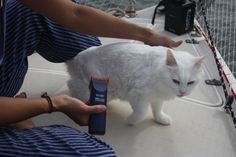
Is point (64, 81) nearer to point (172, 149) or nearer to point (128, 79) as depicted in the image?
point (128, 79)

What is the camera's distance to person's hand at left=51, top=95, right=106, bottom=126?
3.38ft

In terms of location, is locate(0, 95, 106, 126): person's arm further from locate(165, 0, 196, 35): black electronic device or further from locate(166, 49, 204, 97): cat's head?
locate(165, 0, 196, 35): black electronic device

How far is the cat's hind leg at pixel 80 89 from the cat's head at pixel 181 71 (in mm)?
313

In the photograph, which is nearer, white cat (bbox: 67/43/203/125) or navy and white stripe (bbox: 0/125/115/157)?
navy and white stripe (bbox: 0/125/115/157)

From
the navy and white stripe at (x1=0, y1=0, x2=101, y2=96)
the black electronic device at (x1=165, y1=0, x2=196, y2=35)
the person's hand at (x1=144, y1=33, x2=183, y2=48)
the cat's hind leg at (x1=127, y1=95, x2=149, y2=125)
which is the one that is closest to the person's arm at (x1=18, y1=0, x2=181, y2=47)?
the person's hand at (x1=144, y1=33, x2=183, y2=48)

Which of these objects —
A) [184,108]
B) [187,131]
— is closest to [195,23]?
[184,108]

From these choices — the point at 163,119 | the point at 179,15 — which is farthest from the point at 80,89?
the point at 179,15

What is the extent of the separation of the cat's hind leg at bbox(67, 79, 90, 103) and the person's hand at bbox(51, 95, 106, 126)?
0.95 feet

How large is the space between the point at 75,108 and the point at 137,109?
371 millimetres

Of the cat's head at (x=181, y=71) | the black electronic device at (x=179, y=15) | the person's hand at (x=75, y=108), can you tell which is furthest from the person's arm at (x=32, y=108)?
Result: the black electronic device at (x=179, y=15)

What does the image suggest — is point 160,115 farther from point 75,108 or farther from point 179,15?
point 179,15

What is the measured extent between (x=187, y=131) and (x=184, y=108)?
0.14m

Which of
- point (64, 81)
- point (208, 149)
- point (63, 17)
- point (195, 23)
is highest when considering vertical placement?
point (63, 17)

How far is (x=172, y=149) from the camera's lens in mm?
1325
